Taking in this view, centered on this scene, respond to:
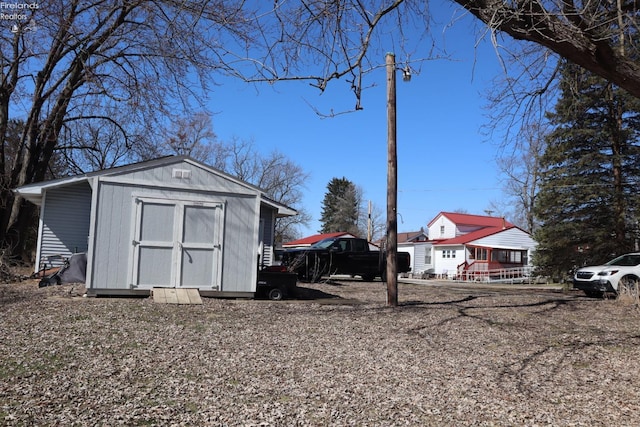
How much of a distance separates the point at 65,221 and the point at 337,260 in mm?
9050

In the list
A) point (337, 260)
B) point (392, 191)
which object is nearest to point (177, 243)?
point (392, 191)

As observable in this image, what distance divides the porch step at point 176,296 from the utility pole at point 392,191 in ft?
12.8

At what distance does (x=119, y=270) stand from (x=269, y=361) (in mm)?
5462

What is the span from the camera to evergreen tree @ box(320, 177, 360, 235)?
71312 millimetres

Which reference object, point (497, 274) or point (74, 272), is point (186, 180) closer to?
point (74, 272)

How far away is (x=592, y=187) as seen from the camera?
1872cm

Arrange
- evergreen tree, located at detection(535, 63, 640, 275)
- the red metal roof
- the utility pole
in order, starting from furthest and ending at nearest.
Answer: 1. the red metal roof
2. evergreen tree, located at detection(535, 63, 640, 275)
3. the utility pole

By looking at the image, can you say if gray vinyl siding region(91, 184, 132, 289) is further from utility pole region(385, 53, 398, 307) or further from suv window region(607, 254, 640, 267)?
suv window region(607, 254, 640, 267)

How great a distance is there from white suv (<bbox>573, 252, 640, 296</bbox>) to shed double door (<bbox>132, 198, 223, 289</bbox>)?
34.6 feet

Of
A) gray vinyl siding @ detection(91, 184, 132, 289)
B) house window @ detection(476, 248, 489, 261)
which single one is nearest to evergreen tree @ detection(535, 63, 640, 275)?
gray vinyl siding @ detection(91, 184, 132, 289)

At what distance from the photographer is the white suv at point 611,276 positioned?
13.9 meters

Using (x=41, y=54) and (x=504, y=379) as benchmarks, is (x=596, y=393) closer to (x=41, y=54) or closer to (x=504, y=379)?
(x=504, y=379)

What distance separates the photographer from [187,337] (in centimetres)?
667

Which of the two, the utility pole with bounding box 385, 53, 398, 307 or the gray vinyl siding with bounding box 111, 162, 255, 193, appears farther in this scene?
the utility pole with bounding box 385, 53, 398, 307
